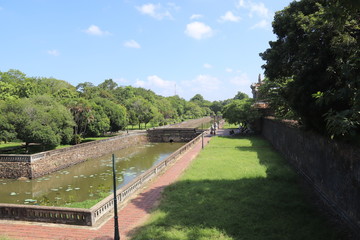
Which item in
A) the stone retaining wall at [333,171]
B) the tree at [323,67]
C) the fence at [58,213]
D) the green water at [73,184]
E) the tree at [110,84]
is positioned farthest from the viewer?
the tree at [110,84]

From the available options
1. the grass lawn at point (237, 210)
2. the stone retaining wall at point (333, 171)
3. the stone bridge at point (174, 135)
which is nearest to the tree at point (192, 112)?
the stone bridge at point (174, 135)

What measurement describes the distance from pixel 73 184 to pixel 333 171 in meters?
16.7

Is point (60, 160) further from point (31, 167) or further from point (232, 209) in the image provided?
point (232, 209)

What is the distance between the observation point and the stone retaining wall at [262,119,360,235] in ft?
24.3

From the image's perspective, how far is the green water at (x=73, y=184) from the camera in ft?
53.6

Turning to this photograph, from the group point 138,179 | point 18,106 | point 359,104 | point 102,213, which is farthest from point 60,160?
point 359,104

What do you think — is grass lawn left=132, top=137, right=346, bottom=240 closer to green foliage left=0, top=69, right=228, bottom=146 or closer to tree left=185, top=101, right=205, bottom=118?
green foliage left=0, top=69, right=228, bottom=146

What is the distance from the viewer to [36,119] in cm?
2428

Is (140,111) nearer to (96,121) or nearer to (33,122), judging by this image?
(96,121)

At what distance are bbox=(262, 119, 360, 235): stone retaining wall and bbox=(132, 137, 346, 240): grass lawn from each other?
613mm

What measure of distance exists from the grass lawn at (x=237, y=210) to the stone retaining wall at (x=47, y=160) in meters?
13.3

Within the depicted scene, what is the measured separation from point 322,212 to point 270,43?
327 inches

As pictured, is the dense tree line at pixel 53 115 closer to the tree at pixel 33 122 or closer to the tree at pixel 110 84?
the tree at pixel 33 122

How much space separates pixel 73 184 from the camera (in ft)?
63.8
